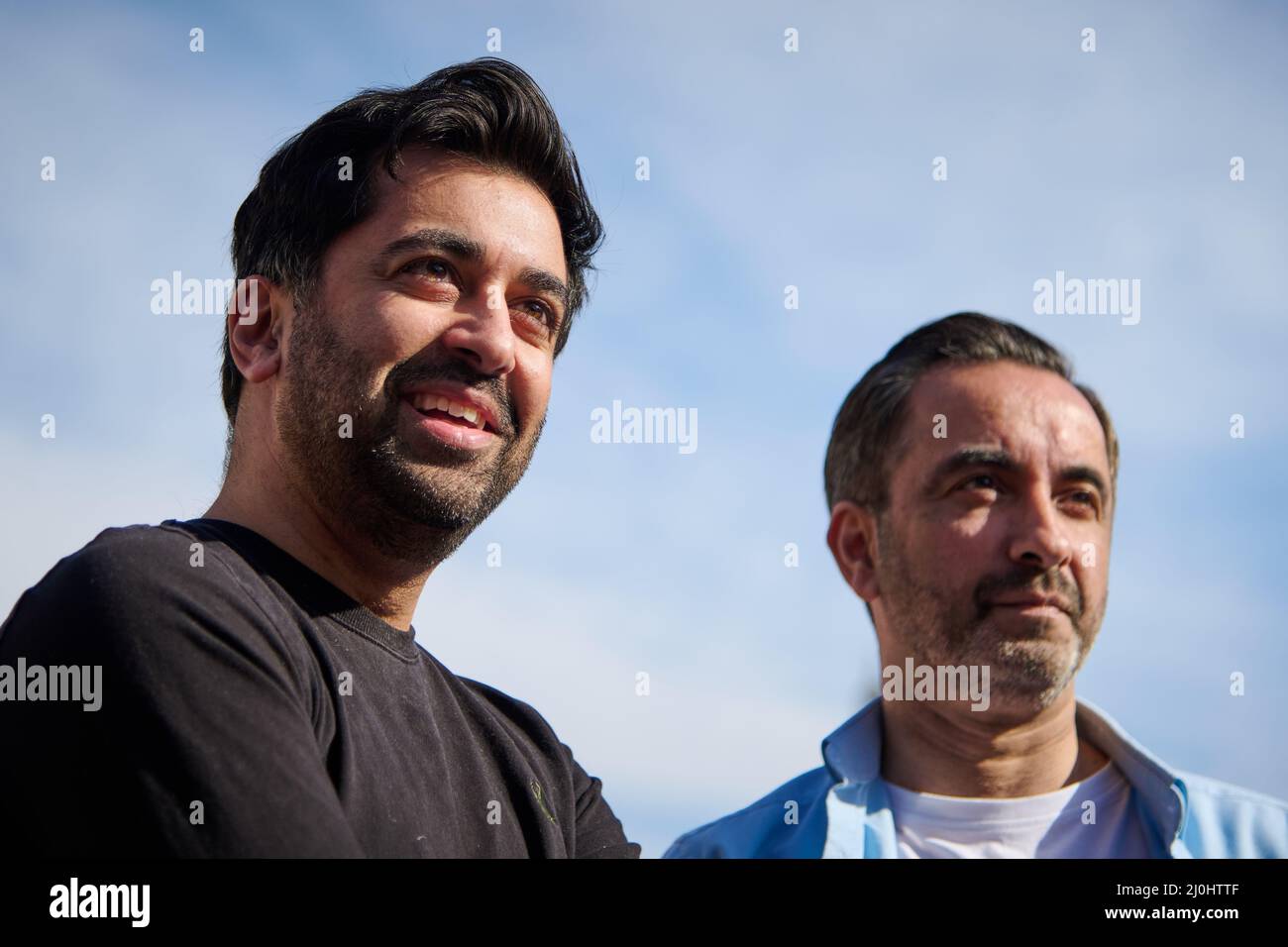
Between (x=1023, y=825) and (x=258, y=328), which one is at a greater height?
(x=258, y=328)

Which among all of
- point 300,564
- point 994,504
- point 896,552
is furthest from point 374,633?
point 994,504

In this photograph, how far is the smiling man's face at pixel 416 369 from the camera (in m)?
3.86

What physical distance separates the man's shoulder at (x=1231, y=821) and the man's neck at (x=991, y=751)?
16.2 inches

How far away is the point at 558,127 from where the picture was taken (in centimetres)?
472

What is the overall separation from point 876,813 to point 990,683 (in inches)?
24.9

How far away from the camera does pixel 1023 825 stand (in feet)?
13.2

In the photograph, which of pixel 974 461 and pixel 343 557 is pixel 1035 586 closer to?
pixel 974 461

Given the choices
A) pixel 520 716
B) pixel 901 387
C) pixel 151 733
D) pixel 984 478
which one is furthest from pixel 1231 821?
pixel 151 733

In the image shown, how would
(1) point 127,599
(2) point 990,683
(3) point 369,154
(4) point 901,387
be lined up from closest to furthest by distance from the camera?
(1) point 127,599 → (2) point 990,683 → (3) point 369,154 → (4) point 901,387

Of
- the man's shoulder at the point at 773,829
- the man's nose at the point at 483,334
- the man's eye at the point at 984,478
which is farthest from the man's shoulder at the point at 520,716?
the man's eye at the point at 984,478
